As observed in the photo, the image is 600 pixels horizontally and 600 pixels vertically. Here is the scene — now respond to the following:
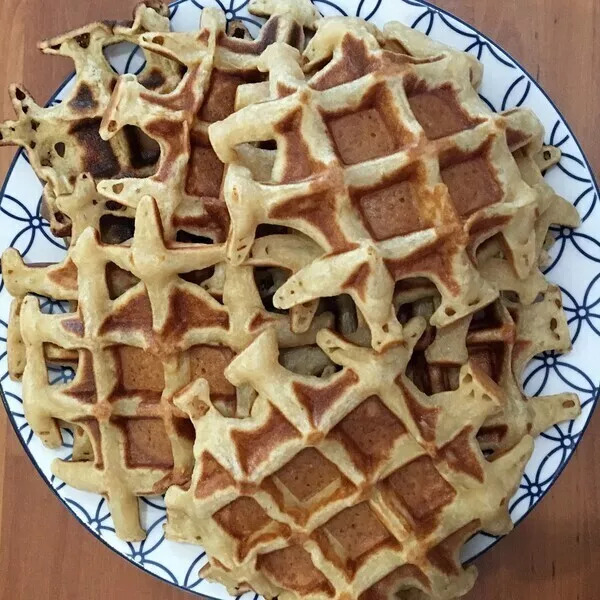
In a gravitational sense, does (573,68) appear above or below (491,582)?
above

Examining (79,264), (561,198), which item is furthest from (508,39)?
(79,264)

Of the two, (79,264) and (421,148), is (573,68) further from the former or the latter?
(79,264)

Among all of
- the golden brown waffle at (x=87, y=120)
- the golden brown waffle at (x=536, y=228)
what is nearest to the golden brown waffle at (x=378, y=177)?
the golden brown waffle at (x=536, y=228)

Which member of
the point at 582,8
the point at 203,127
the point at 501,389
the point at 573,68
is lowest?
the point at 501,389

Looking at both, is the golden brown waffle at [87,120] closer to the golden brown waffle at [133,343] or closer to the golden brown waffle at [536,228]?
the golden brown waffle at [133,343]

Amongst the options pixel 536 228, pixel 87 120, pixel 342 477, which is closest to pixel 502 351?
pixel 536 228

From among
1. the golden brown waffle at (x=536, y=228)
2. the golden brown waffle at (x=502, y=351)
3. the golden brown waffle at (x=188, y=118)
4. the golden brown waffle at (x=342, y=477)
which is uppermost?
the golden brown waffle at (x=188, y=118)
